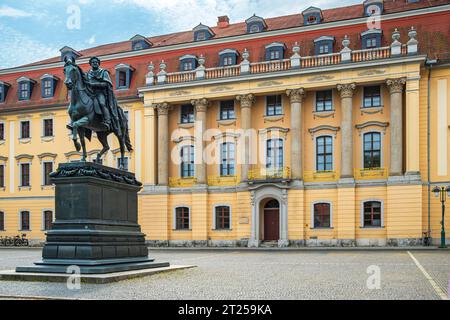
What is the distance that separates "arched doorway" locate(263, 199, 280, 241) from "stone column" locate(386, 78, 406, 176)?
9.00 meters

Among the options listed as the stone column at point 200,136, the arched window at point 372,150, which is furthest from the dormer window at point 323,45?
the stone column at point 200,136

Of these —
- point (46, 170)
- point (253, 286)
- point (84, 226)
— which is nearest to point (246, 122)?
point (46, 170)

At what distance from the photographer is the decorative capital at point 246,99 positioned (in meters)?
46.6

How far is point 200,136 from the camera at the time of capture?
158 ft

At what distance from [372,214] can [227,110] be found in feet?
44.8

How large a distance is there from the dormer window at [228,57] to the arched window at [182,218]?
1164 cm

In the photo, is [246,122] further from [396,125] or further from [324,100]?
[396,125]

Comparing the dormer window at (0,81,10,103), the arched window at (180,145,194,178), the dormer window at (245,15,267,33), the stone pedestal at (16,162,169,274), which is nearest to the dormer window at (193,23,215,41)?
the dormer window at (245,15,267,33)

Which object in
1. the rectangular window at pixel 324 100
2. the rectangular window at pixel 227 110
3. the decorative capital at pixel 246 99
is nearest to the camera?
the rectangular window at pixel 324 100

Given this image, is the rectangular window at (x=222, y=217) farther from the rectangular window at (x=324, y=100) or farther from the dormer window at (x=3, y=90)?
the dormer window at (x=3, y=90)

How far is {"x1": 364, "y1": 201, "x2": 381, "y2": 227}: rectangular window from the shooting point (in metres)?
43.2

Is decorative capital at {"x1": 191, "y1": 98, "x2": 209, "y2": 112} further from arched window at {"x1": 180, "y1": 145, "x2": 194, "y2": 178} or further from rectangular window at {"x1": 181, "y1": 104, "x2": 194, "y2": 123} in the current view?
arched window at {"x1": 180, "y1": 145, "x2": 194, "y2": 178}

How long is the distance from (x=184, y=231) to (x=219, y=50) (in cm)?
1445
